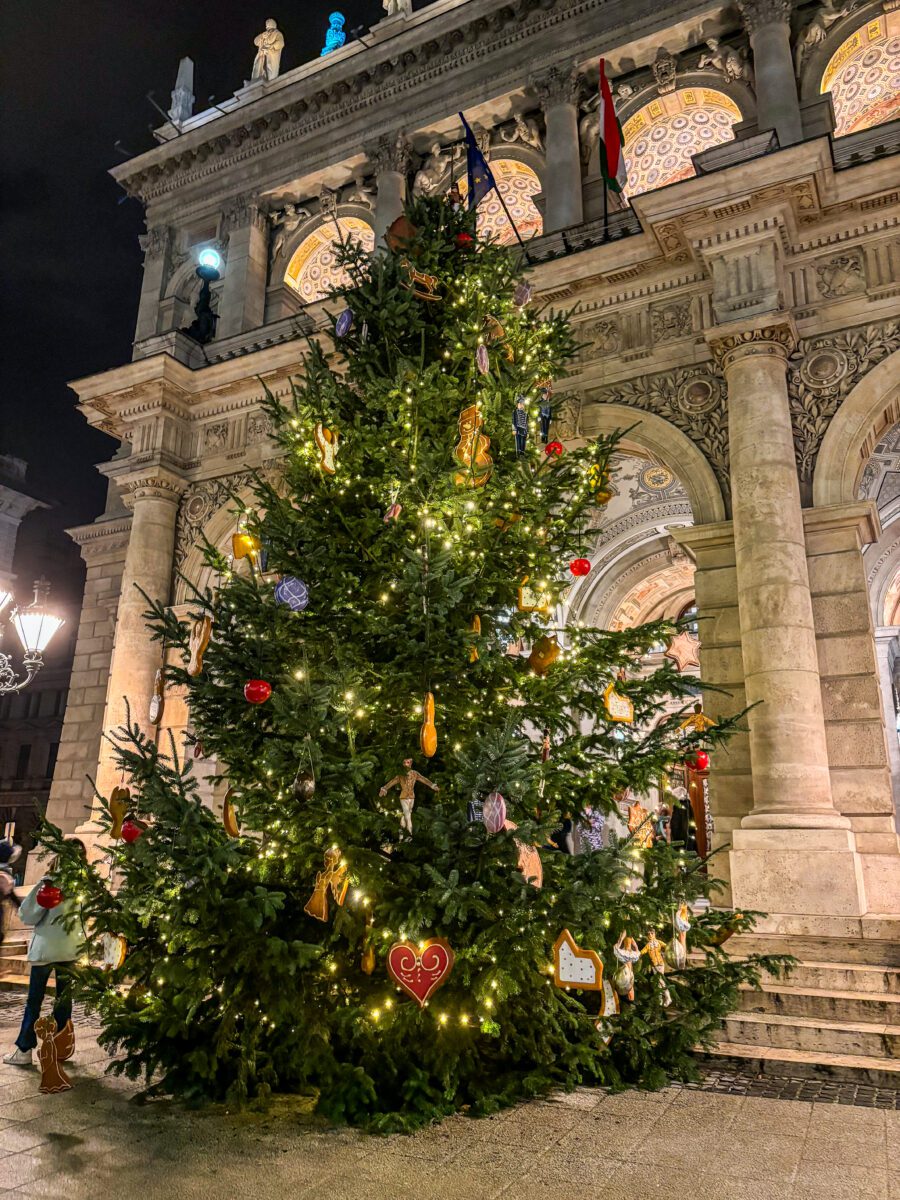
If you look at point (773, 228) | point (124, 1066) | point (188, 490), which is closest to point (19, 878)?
point (188, 490)

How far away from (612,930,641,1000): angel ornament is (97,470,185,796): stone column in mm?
10107

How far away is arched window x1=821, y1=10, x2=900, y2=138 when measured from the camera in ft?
43.8

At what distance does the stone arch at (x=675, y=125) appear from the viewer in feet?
47.3

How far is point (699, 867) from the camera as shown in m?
5.30

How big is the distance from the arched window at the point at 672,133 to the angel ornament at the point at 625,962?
1324 centimetres

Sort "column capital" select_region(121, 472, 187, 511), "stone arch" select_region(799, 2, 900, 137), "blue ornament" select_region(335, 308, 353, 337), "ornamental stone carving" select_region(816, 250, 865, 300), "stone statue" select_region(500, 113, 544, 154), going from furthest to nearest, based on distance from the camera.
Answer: "stone statue" select_region(500, 113, 544, 154)
"column capital" select_region(121, 472, 187, 511)
"stone arch" select_region(799, 2, 900, 137)
"ornamental stone carving" select_region(816, 250, 865, 300)
"blue ornament" select_region(335, 308, 353, 337)

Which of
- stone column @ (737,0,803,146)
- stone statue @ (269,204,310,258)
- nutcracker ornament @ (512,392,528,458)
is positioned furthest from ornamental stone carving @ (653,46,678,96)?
nutcracker ornament @ (512,392,528,458)

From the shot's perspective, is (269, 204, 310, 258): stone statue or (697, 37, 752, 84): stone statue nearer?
(697, 37, 752, 84): stone statue

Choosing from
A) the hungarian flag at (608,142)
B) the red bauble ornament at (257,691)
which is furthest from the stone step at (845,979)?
the hungarian flag at (608,142)

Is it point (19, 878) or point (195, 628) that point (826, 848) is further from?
point (19, 878)

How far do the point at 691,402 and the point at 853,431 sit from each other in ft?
6.95

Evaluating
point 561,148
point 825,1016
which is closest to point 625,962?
point 825,1016

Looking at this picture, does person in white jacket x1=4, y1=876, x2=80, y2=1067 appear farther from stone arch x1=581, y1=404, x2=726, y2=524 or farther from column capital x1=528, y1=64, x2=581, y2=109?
column capital x1=528, y1=64, x2=581, y2=109

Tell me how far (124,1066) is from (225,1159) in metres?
1.26
